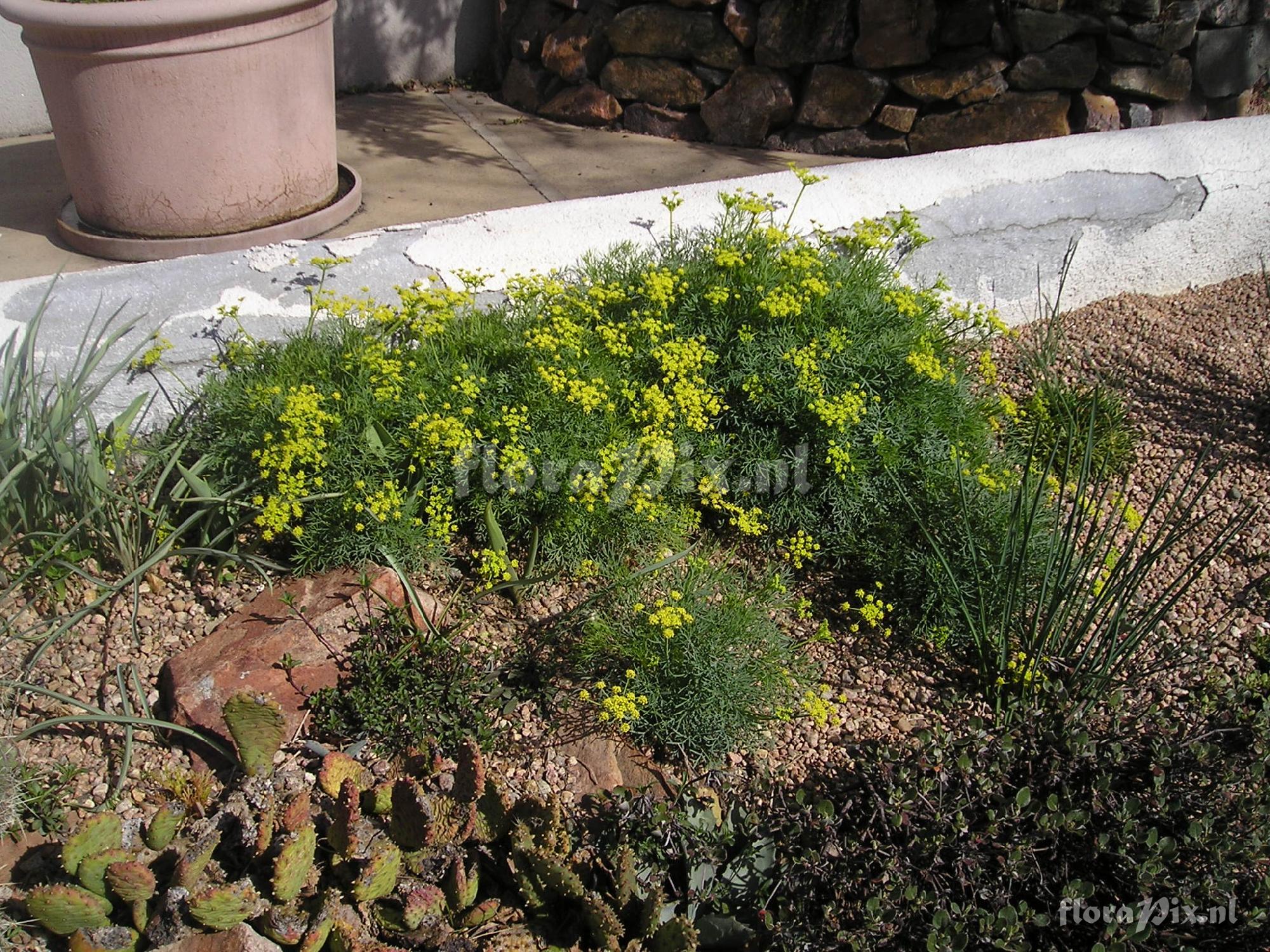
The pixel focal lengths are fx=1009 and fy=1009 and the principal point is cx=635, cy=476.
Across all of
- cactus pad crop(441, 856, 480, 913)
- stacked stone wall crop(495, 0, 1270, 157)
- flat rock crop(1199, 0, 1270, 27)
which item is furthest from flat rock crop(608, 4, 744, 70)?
cactus pad crop(441, 856, 480, 913)

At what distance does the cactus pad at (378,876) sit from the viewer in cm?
196

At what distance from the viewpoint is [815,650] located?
2785 mm

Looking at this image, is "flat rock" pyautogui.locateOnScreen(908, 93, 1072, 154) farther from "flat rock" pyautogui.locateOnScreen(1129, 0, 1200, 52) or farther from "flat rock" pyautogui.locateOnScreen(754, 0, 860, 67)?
"flat rock" pyautogui.locateOnScreen(754, 0, 860, 67)

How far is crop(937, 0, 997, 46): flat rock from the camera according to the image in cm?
511

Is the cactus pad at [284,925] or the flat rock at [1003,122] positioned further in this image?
the flat rock at [1003,122]

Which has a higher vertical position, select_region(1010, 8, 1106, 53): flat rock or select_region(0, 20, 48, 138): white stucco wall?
select_region(1010, 8, 1106, 53): flat rock

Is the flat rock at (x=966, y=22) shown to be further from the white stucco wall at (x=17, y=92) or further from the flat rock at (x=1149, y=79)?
the white stucco wall at (x=17, y=92)

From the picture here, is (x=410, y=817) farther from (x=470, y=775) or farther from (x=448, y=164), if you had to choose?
(x=448, y=164)

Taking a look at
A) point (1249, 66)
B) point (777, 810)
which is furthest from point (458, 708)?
point (1249, 66)

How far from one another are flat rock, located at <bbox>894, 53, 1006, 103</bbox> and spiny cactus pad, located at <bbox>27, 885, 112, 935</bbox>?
5.07 m

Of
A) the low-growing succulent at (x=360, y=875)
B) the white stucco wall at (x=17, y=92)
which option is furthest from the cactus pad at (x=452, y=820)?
the white stucco wall at (x=17, y=92)

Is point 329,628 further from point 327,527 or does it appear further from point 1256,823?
point 1256,823

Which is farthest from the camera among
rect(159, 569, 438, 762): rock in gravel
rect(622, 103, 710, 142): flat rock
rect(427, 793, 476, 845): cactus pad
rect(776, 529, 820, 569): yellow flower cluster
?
rect(622, 103, 710, 142): flat rock

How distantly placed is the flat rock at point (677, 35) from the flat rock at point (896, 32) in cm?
69
